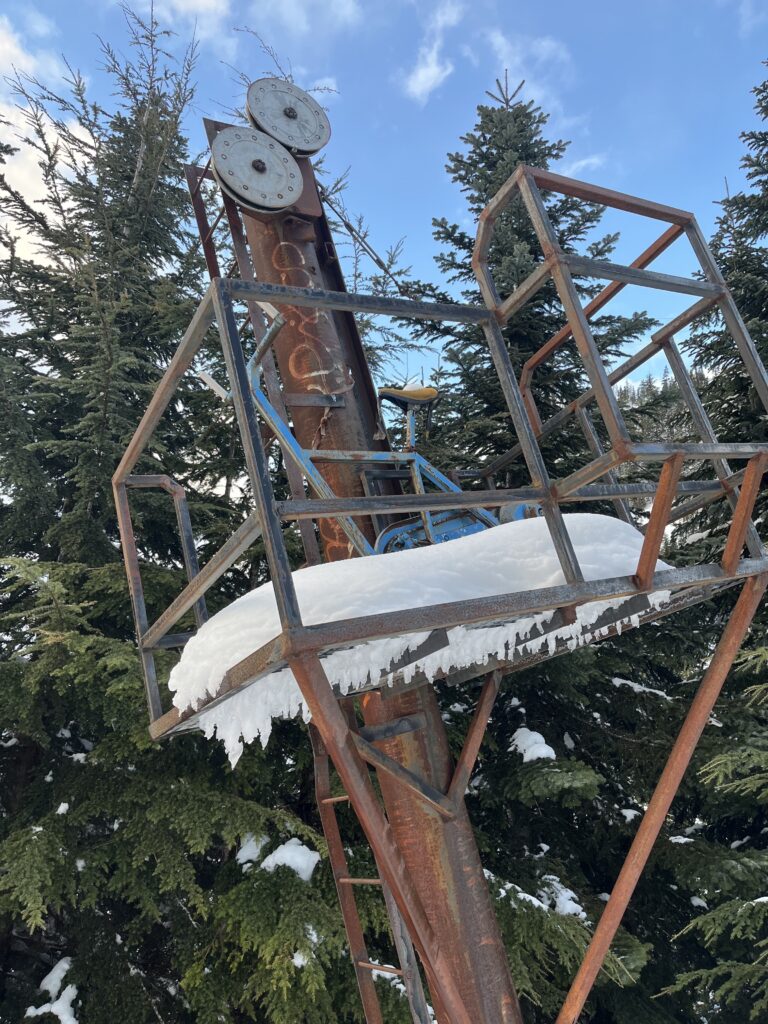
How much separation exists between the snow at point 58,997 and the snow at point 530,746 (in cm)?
436

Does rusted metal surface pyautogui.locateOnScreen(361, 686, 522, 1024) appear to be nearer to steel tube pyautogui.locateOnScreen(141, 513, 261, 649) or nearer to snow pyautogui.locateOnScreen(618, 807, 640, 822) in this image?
steel tube pyautogui.locateOnScreen(141, 513, 261, 649)

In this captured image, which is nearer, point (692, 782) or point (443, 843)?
point (443, 843)

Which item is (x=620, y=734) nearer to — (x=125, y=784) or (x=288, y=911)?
(x=288, y=911)

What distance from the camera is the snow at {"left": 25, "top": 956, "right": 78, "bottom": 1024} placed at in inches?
196

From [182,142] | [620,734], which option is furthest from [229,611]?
[182,142]

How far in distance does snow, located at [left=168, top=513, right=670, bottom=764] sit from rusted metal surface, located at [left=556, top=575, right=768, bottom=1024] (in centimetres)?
38

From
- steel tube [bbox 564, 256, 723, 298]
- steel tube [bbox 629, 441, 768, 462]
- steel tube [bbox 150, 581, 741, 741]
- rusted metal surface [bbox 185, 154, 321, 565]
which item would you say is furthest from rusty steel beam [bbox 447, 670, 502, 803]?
steel tube [bbox 564, 256, 723, 298]

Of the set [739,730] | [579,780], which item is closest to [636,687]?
[739,730]

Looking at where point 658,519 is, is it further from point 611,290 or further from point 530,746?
point 530,746

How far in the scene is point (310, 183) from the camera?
4.29 m

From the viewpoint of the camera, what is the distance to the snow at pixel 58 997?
4.98 metres

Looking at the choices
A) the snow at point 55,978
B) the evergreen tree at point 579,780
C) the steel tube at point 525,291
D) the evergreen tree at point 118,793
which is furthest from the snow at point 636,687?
the steel tube at point 525,291

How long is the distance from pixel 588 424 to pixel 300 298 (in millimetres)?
2209

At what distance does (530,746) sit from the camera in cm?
657
